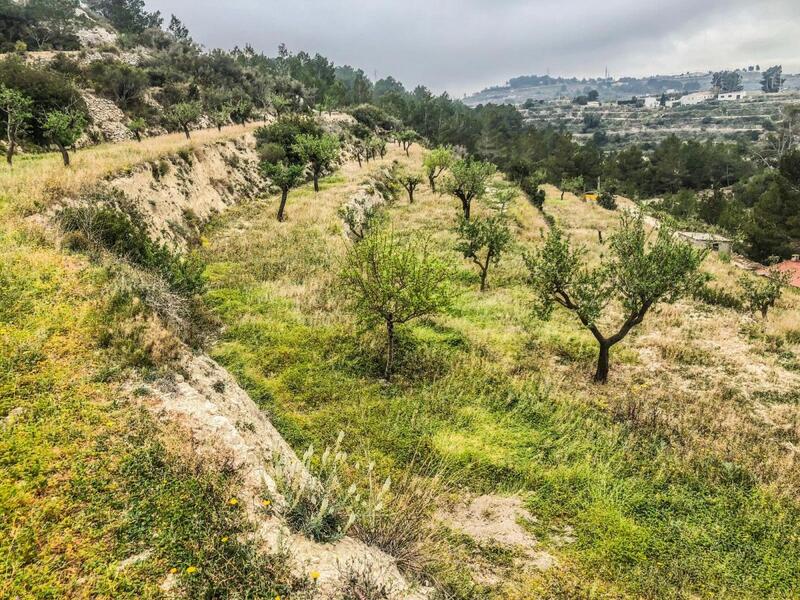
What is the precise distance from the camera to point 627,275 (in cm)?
1889

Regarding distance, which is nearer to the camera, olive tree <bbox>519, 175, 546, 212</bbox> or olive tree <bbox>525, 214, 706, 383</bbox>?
olive tree <bbox>525, 214, 706, 383</bbox>

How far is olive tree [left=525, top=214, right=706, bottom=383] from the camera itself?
18.2 meters

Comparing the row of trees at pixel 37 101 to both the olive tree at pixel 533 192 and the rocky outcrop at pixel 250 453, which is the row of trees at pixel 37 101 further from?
the olive tree at pixel 533 192

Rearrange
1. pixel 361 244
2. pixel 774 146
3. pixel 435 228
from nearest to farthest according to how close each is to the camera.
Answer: pixel 361 244 < pixel 435 228 < pixel 774 146

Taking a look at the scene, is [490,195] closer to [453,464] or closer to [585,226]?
[585,226]

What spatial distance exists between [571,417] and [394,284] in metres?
9.18

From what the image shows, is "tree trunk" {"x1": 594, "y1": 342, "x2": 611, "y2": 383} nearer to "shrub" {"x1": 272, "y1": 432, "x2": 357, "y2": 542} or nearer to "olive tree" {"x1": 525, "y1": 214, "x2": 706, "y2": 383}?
"olive tree" {"x1": 525, "y1": 214, "x2": 706, "y2": 383}

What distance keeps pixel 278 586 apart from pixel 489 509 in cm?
728

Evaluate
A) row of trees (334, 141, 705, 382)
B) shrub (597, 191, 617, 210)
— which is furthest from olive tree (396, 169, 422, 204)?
shrub (597, 191, 617, 210)

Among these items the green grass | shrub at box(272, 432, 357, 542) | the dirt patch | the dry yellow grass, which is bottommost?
the dirt patch

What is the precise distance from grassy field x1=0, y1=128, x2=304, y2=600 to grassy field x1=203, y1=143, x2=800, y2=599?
5581 mm

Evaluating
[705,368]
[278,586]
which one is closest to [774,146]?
[705,368]

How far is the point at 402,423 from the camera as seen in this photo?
635 inches

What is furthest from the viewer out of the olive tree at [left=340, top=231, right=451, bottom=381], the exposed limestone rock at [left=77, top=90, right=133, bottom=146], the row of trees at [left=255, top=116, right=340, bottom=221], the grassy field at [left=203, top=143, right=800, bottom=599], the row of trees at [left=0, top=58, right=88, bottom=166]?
the exposed limestone rock at [left=77, top=90, right=133, bottom=146]
